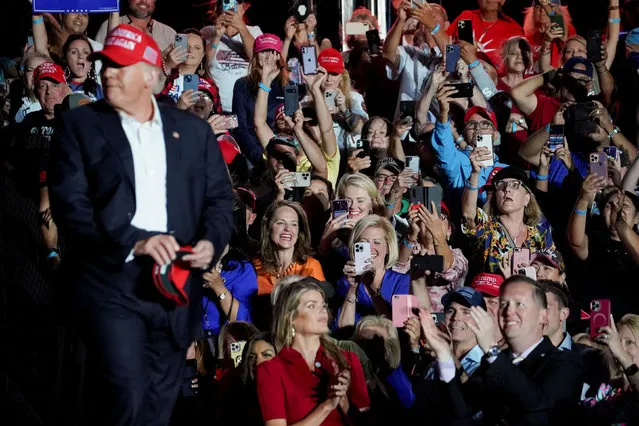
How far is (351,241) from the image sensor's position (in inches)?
278

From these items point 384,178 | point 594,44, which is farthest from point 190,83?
point 594,44

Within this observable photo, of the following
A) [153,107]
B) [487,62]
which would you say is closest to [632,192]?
[487,62]

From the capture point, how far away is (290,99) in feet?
25.9

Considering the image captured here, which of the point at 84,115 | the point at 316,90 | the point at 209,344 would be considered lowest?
the point at 209,344

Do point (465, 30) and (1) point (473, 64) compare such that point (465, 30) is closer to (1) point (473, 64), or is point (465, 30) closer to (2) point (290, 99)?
(1) point (473, 64)

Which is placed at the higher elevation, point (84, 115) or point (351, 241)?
point (84, 115)

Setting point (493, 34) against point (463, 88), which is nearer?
point (463, 88)

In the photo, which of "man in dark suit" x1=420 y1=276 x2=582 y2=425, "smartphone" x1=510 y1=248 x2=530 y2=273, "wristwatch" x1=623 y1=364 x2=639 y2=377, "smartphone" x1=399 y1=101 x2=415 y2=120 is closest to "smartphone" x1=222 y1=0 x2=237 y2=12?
"smartphone" x1=399 y1=101 x2=415 y2=120

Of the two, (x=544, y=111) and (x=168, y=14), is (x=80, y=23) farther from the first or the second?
(x=544, y=111)

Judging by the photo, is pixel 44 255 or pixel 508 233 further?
pixel 508 233

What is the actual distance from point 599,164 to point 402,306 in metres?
2.09

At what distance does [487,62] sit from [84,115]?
5.87 metres

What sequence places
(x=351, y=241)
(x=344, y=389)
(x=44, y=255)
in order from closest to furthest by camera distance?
(x=344, y=389) < (x=44, y=255) < (x=351, y=241)

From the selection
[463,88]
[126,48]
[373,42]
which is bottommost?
[373,42]
